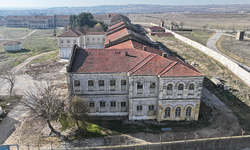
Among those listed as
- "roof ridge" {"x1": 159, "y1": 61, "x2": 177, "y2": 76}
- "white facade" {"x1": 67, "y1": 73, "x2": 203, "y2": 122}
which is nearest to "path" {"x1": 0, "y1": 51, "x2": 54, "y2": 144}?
"white facade" {"x1": 67, "y1": 73, "x2": 203, "y2": 122}

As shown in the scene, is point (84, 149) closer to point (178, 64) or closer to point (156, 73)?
point (156, 73)

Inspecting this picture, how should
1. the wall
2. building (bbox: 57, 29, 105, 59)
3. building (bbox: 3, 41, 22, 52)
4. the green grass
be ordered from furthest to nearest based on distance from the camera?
the green grass < building (bbox: 3, 41, 22, 52) < building (bbox: 57, 29, 105, 59) < the wall

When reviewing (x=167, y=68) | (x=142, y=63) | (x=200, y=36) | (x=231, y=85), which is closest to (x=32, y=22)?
(x=200, y=36)

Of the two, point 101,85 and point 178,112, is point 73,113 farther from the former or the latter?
point 178,112

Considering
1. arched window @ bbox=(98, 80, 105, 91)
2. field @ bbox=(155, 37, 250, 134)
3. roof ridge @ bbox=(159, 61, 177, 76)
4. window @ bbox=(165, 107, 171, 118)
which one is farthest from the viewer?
field @ bbox=(155, 37, 250, 134)

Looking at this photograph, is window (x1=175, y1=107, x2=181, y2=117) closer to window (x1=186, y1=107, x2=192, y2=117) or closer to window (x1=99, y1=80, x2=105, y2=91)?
window (x1=186, y1=107, x2=192, y2=117)

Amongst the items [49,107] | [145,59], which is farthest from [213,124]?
[49,107]
